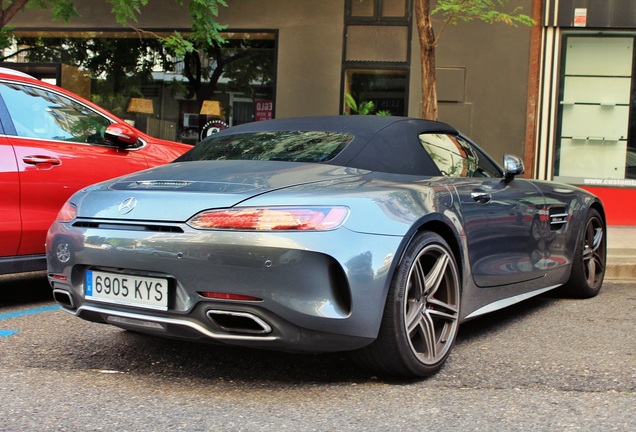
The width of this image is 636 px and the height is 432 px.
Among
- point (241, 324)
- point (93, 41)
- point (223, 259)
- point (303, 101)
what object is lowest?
point (241, 324)

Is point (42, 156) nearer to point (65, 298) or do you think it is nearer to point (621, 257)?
point (65, 298)

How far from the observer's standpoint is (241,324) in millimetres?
2936

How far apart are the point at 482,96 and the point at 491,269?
7482 mm

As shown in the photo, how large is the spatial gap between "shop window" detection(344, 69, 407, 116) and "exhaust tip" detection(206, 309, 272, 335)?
8319 mm

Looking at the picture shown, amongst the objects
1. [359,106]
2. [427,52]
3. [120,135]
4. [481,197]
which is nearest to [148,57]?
[359,106]

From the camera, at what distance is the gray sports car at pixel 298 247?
283 centimetres

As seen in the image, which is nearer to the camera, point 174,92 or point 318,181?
point 318,181

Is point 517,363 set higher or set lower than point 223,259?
lower

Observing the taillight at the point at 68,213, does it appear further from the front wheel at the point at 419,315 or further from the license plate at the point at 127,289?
the front wheel at the point at 419,315

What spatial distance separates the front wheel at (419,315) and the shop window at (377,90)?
7728 mm

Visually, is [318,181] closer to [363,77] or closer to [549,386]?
[549,386]

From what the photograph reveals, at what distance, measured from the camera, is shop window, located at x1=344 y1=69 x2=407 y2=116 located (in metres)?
11.1

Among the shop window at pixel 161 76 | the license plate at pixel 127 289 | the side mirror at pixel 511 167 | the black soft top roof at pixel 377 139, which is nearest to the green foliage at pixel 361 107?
the shop window at pixel 161 76

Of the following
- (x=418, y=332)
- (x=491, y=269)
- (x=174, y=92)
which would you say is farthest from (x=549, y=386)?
(x=174, y=92)
